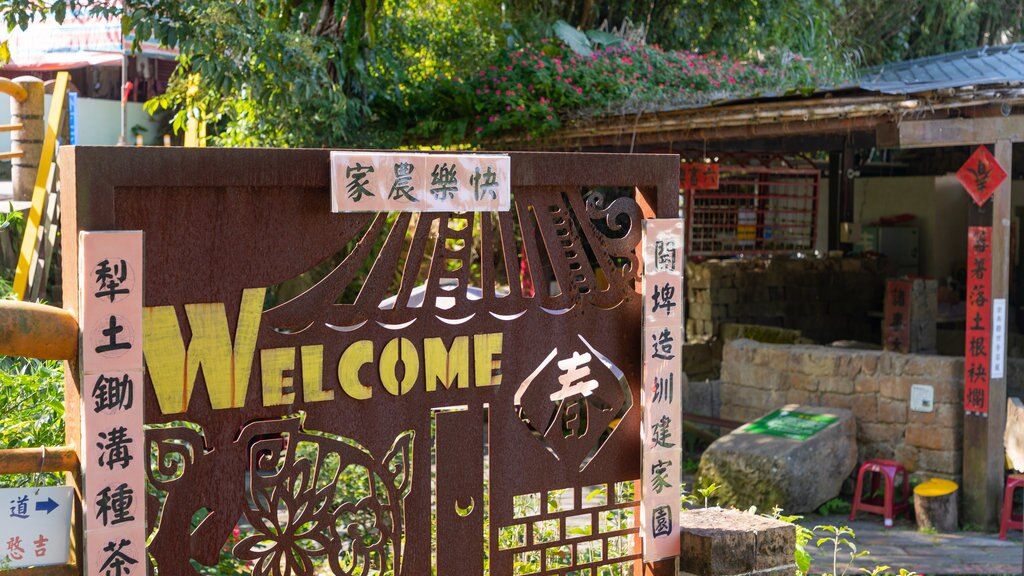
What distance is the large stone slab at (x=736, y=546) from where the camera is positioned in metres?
4.20

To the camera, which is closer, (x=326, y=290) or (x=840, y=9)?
(x=326, y=290)

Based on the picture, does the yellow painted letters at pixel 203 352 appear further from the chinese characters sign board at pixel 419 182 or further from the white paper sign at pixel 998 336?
the white paper sign at pixel 998 336

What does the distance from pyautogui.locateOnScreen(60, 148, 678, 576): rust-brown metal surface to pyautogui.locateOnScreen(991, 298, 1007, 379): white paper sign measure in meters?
5.07

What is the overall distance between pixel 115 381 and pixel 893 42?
18.6 metres

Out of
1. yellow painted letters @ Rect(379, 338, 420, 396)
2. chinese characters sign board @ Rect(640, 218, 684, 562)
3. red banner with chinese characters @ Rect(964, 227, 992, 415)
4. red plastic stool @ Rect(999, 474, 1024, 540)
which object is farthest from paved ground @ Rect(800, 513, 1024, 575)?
yellow painted letters @ Rect(379, 338, 420, 396)

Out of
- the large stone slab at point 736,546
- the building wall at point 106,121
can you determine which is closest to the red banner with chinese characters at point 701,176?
the large stone slab at point 736,546

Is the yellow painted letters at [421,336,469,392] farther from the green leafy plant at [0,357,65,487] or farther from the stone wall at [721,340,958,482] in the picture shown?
the stone wall at [721,340,958,482]

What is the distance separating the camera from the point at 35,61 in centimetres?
1471

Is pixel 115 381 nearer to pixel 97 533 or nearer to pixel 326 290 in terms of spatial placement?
pixel 97 533

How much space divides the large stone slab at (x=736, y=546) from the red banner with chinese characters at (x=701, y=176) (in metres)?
7.32

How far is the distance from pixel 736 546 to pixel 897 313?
6511 millimetres

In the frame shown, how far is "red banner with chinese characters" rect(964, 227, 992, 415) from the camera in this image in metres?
8.28

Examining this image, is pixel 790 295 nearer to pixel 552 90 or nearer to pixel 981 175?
pixel 552 90

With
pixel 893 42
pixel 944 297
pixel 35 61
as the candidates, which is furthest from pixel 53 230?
pixel 893 42
